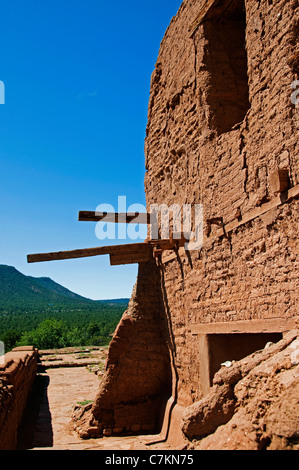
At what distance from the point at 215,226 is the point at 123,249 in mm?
2427

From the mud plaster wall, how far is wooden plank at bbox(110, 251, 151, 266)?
1.72 ft

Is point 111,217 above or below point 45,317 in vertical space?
above

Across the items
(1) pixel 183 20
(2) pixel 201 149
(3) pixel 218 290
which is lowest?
(3) pixel 218 290

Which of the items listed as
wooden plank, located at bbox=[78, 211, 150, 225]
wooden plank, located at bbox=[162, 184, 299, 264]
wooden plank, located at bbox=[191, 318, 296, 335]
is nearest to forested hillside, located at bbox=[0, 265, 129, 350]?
wooden plank, located at bbox=[78, 211, 150, 225]

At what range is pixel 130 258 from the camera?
25.2 feet

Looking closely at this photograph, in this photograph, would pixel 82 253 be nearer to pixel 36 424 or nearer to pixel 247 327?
pixel 247 327

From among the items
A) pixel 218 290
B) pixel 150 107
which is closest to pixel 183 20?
pixel 150 107

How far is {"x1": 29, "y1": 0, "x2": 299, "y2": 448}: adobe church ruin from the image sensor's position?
4.16 m

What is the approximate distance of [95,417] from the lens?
289 inches

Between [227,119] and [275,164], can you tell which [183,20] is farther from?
[275,164]

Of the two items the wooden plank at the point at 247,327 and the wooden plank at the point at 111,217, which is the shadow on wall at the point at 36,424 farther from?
the wooden plank at the point at 111,217

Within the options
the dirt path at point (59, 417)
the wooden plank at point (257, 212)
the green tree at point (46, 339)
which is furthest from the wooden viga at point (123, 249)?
the green tree at point (46, 339)

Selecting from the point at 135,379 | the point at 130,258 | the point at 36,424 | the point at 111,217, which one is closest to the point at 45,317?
the point at 36,424
